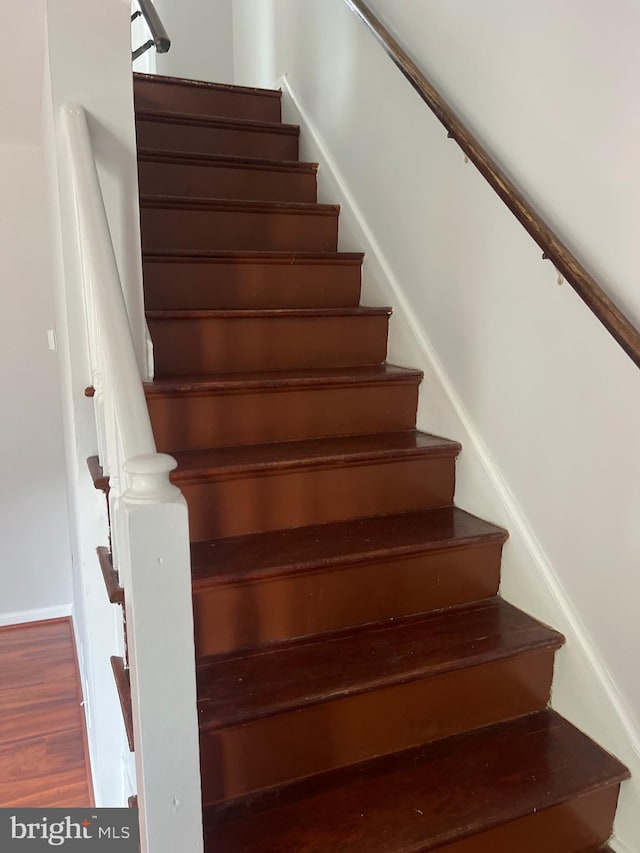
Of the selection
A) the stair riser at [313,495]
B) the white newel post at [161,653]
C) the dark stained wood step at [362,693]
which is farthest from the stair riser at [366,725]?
the stair riser at [313,495]

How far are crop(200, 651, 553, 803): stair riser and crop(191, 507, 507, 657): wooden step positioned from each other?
0.22 meters

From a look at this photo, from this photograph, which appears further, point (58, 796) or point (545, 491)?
point (58, 796)

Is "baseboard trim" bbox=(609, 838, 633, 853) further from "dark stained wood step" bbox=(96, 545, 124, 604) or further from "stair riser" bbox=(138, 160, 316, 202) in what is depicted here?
"stair riser" bbox=(138, 160, 316, 202)

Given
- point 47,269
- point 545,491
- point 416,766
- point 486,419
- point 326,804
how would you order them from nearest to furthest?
point 326,804 < point 416,766 < point 545,491 < point 486,419 < point 47,269

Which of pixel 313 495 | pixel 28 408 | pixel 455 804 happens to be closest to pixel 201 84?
pixel 28 408

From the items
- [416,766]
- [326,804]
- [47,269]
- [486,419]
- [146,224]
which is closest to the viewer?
[326,804]

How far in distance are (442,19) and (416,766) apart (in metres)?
2.03

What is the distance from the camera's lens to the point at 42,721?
2.87 m

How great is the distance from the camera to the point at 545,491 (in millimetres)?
1599

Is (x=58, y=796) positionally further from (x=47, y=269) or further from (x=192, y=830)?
(x=47, y=269)

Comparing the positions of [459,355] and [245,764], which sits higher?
[459,355]

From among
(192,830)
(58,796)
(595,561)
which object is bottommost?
(58,796)

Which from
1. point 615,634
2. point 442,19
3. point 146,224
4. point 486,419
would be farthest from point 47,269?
point 615,634

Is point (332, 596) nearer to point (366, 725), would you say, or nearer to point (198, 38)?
point (366, 725)
